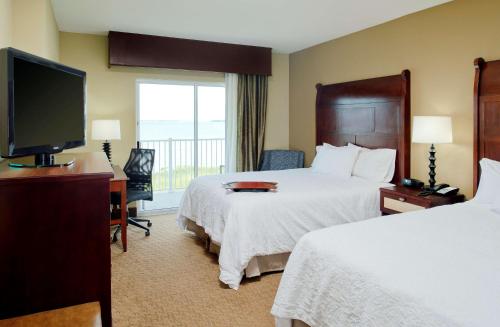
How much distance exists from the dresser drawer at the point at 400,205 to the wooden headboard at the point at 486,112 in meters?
0.56

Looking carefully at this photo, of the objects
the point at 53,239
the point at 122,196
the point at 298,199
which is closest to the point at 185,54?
Result: the point at 122,196

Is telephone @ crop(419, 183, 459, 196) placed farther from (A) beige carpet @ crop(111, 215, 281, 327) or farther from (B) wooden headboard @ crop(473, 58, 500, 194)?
(A) beige carpet @ crop(111, 215, 281, 327)

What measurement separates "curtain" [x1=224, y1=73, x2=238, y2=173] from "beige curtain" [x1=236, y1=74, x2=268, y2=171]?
0.05m

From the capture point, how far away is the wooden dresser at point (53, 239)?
50.9 inches

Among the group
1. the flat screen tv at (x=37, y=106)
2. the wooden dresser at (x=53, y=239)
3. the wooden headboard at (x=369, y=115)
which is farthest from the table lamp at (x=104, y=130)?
the wooden dresser at (x=53, y=239)

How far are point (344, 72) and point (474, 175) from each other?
216cm

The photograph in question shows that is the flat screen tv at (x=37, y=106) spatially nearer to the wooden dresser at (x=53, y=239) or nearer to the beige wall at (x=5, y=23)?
the wooden dresser at (x=53, y=239)

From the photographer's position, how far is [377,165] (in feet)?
13.3

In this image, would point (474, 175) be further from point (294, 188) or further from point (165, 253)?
point (165, 253)

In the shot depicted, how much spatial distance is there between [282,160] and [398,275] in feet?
13.5

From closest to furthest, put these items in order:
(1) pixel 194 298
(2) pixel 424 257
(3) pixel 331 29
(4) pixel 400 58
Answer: (2) pixel 424 257 → (1) pixel 194 298 → (4) pixel 400 58 → (3) pixel 331 29

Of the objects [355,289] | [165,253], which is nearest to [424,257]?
[355,289]

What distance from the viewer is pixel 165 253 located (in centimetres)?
374

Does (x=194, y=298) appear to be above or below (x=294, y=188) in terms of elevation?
below
